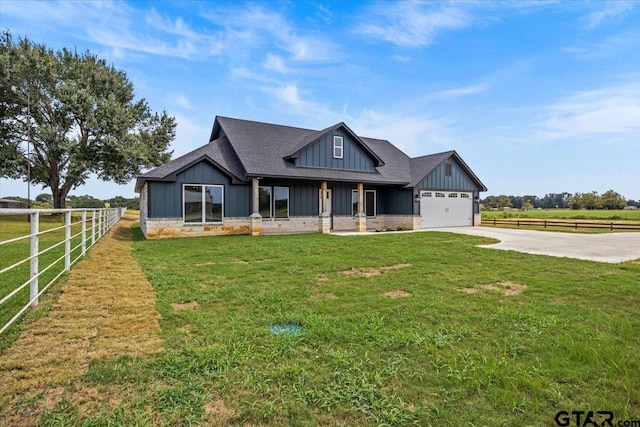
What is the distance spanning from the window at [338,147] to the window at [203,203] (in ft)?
21.7

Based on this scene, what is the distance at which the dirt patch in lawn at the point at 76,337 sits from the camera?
2506mm

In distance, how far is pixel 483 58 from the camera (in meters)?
17.0

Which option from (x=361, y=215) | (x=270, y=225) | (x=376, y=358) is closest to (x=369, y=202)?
(x=361, y=215)

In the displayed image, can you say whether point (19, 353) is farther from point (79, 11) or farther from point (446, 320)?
point (79, 11)

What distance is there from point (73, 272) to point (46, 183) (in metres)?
25.1

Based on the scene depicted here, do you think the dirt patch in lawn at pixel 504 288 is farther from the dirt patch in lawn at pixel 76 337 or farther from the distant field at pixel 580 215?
the distant field at pixel 580 215

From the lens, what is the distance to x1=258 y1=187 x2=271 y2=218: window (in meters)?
15.9

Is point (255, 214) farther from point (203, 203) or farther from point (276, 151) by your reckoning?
point (276, 151)

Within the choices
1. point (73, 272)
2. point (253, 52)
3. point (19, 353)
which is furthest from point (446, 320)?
point (253, 52)

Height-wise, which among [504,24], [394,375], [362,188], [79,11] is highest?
[504,24]

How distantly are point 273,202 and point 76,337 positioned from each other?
1308 cm

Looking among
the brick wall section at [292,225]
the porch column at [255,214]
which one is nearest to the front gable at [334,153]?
the porch column at [255,214]

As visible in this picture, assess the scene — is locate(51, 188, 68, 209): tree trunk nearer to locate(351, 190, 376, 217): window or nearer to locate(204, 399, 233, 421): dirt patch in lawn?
locate(351, 190, 376, 217): window

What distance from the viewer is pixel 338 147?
18.0 m
